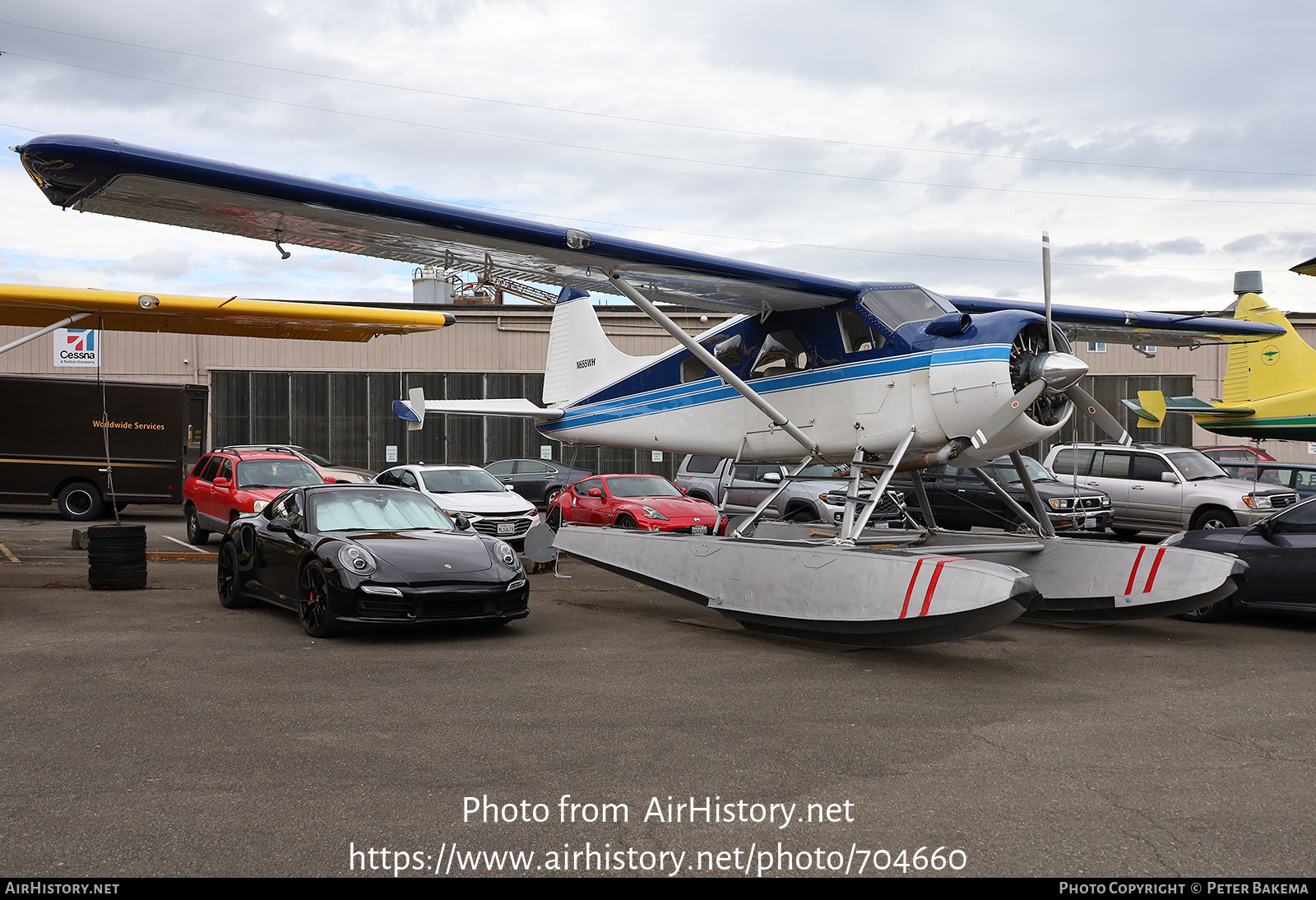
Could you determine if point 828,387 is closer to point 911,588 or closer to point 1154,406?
point 911,588

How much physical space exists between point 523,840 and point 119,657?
5.23 meters


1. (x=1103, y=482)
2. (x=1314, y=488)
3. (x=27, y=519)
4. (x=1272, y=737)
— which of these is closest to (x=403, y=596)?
(x=1272, y=737)

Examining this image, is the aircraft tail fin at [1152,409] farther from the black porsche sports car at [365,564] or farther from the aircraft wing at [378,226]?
the black porsche sports car at [365,564]

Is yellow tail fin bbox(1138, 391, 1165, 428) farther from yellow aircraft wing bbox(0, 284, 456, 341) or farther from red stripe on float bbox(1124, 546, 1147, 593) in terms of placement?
yellow aircraft wing bbox(0, 284, 456, 341)

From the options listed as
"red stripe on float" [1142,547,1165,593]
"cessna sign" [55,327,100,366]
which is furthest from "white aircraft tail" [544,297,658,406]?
"cessna sign" [55,327,100,366]

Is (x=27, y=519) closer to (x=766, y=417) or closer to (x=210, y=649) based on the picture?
(x=210, y=649)

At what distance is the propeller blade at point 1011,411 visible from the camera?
29.1 feet

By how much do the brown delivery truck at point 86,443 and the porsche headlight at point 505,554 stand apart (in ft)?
51.2

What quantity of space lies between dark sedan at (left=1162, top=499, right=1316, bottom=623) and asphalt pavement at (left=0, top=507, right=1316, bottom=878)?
0.75 m

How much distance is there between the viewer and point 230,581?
34.9 ft

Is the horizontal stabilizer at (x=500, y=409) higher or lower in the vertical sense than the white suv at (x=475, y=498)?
higher

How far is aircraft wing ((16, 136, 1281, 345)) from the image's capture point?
25.8ft

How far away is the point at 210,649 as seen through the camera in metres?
8.35

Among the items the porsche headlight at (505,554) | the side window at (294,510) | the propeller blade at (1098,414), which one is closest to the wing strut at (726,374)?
the propeller blade at (1098,414)
